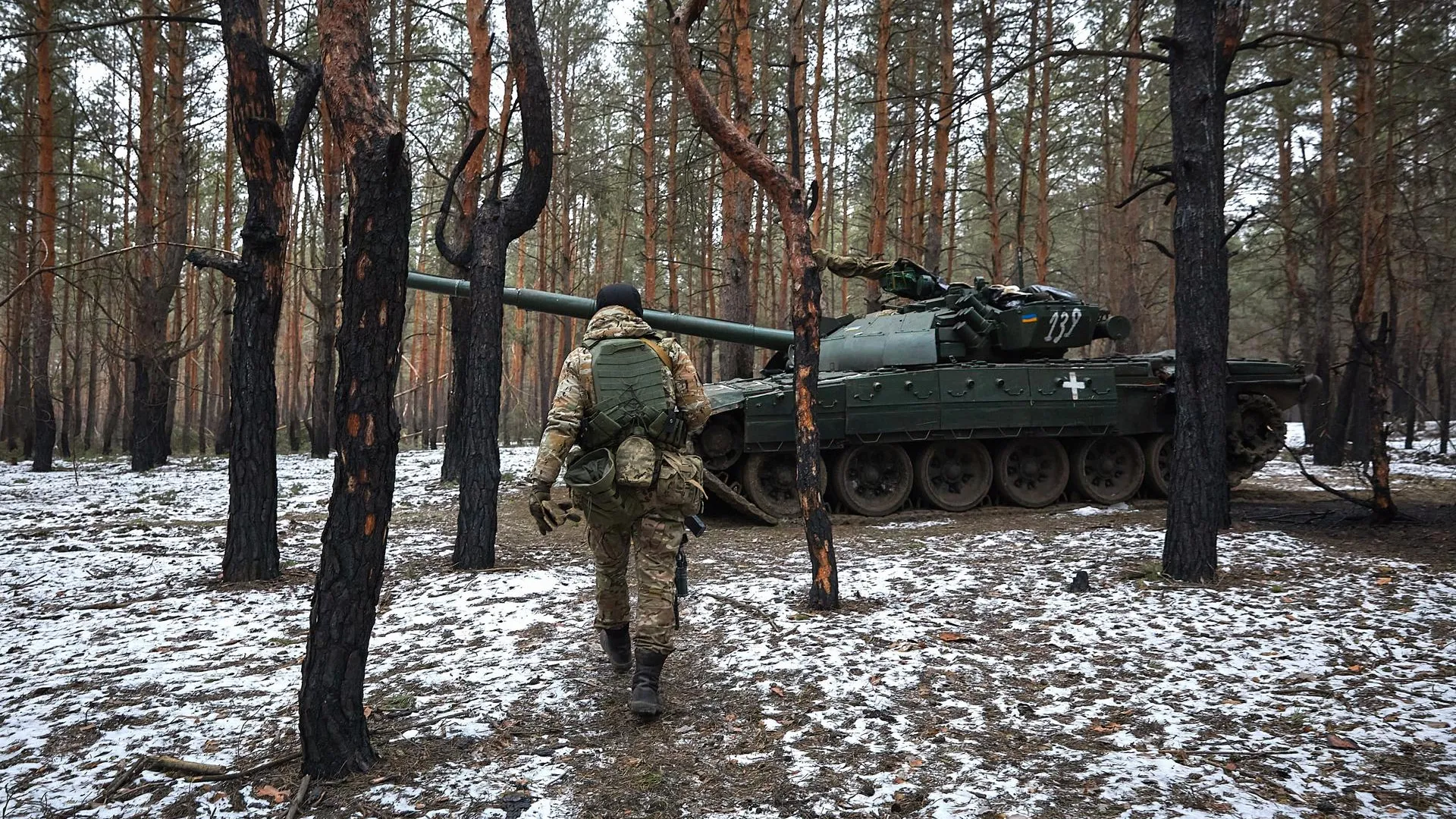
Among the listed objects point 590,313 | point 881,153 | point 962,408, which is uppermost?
point 881,153

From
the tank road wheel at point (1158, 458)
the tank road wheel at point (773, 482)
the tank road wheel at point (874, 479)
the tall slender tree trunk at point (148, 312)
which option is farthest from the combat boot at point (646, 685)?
the tall slender tree trunk at point (148, 312)

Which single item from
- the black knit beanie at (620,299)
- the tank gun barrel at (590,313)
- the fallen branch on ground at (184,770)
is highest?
the tank gun barrel at (590,313)

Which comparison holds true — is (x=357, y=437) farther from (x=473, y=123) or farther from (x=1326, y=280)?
(x=1326, y=280)

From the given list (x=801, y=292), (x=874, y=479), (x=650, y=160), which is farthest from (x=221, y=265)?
(x=650, y=160)

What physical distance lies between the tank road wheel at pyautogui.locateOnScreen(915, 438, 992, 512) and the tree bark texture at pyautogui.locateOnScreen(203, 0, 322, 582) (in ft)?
21.3

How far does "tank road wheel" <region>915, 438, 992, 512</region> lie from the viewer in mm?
9492

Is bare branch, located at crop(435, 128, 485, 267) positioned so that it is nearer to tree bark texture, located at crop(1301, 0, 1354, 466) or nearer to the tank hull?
the tank hull

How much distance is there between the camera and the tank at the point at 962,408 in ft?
29.4

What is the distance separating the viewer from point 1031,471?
9.99 metres

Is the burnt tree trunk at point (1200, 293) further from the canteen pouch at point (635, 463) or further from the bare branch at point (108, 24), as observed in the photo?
the bare branch at point (108, 24)

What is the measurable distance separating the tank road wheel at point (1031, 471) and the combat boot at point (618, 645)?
266 inches

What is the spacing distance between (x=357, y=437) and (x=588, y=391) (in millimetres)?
1058

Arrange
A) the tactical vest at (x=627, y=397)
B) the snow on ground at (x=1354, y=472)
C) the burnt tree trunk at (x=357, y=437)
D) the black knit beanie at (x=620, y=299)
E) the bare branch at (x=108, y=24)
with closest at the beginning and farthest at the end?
the burnt tree trunk at (x=357, y=437) → the tactical vest at (x=627, y=397) → the black knit beanie at (x=620, y=299) → the bare branch at (x=108, y=24) → the snow on ground at (x=1354, y=472)

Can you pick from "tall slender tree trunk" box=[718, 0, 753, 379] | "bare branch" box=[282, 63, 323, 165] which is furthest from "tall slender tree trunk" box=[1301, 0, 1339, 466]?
"bare branch" box=[282, 63, 323, 165]
